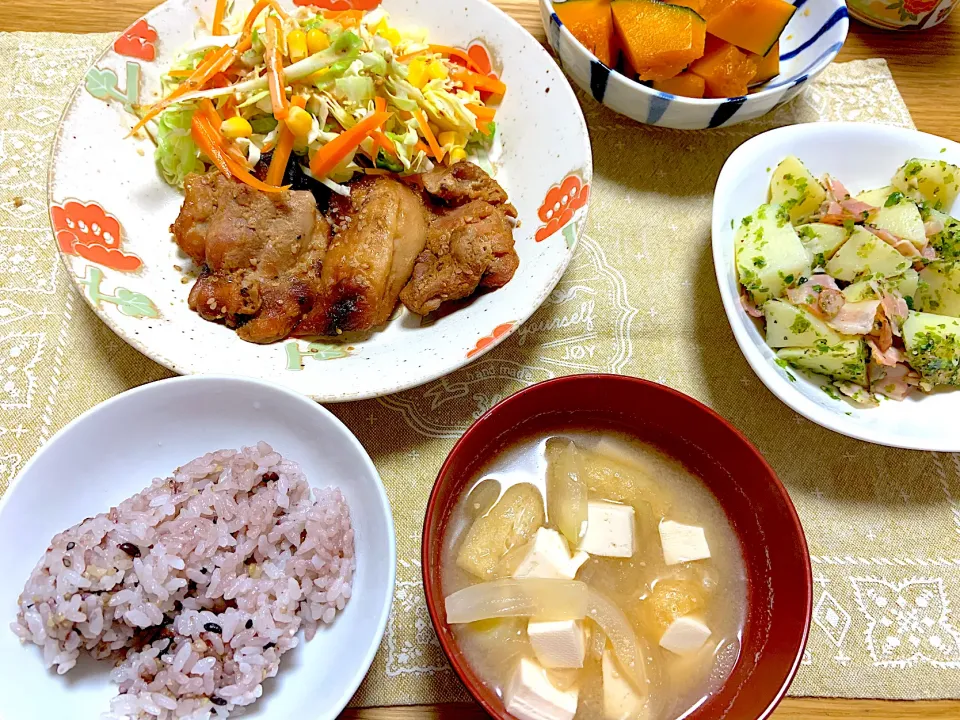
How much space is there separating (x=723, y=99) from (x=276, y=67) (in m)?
1.29

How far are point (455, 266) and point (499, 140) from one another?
1.81ft

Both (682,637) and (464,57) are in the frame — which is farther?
(464,57)

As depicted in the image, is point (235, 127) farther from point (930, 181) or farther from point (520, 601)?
point (930, 181)

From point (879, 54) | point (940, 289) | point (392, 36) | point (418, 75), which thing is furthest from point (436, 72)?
point (879, 54)

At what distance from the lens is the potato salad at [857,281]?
176 cm

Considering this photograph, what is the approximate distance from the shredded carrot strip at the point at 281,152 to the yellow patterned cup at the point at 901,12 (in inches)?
82.4

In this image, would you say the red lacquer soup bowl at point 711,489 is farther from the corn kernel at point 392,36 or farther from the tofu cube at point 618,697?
the corn kernel at point 392,36

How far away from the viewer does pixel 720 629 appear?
1421 millimetres

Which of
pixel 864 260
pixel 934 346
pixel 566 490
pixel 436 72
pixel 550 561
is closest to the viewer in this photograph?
pixel 550 561

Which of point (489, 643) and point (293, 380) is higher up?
point (293, 380)

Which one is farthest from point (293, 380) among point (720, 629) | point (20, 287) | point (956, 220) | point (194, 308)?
point (956, 220)

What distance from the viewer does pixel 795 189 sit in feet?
6.44

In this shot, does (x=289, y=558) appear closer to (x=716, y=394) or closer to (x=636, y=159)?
(x=716, y=394)

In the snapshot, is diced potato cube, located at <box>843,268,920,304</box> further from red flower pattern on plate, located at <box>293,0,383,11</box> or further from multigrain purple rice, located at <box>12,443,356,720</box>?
red flower pattern on plate, located at <box>293,0,383,11</box>
